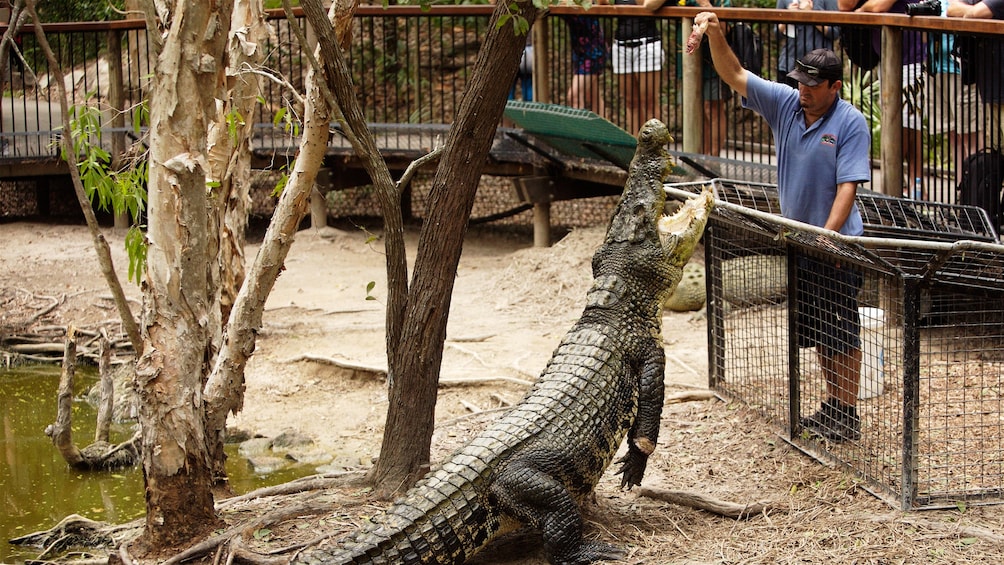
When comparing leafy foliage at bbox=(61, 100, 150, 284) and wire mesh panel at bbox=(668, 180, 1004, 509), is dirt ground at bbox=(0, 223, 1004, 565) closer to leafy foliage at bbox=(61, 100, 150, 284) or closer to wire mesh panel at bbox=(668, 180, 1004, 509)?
wire mesh panel at bbox=(668, 180, 1004, 509)

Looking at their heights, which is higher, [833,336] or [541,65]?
[541,65]

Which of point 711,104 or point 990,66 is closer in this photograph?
point 990,66

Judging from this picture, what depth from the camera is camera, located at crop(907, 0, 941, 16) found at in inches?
254

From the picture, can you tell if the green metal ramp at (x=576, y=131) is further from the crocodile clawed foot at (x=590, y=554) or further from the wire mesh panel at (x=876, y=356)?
the crocodile clawed foot at (x=590, y=554)

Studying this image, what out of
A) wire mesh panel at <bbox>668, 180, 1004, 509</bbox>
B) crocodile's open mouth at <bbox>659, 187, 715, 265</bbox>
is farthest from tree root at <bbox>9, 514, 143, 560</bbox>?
wire mesh panel at <bbox>668, 180, 1004, 509</bbox>

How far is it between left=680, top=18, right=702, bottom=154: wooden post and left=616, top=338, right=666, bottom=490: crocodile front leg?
14.6 feet

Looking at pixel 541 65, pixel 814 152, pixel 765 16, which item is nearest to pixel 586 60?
pixel 541 65

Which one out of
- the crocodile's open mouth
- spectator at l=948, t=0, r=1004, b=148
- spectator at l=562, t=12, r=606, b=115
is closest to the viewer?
the crocodile's open mouth

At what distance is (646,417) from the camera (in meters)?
4.00

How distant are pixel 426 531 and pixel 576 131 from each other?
5144mm

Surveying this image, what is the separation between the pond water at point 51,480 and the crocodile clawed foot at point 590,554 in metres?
2.22

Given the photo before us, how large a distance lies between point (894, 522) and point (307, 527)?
219cm

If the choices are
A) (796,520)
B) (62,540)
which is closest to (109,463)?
(62,540)

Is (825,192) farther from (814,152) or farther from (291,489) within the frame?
(291,489)
